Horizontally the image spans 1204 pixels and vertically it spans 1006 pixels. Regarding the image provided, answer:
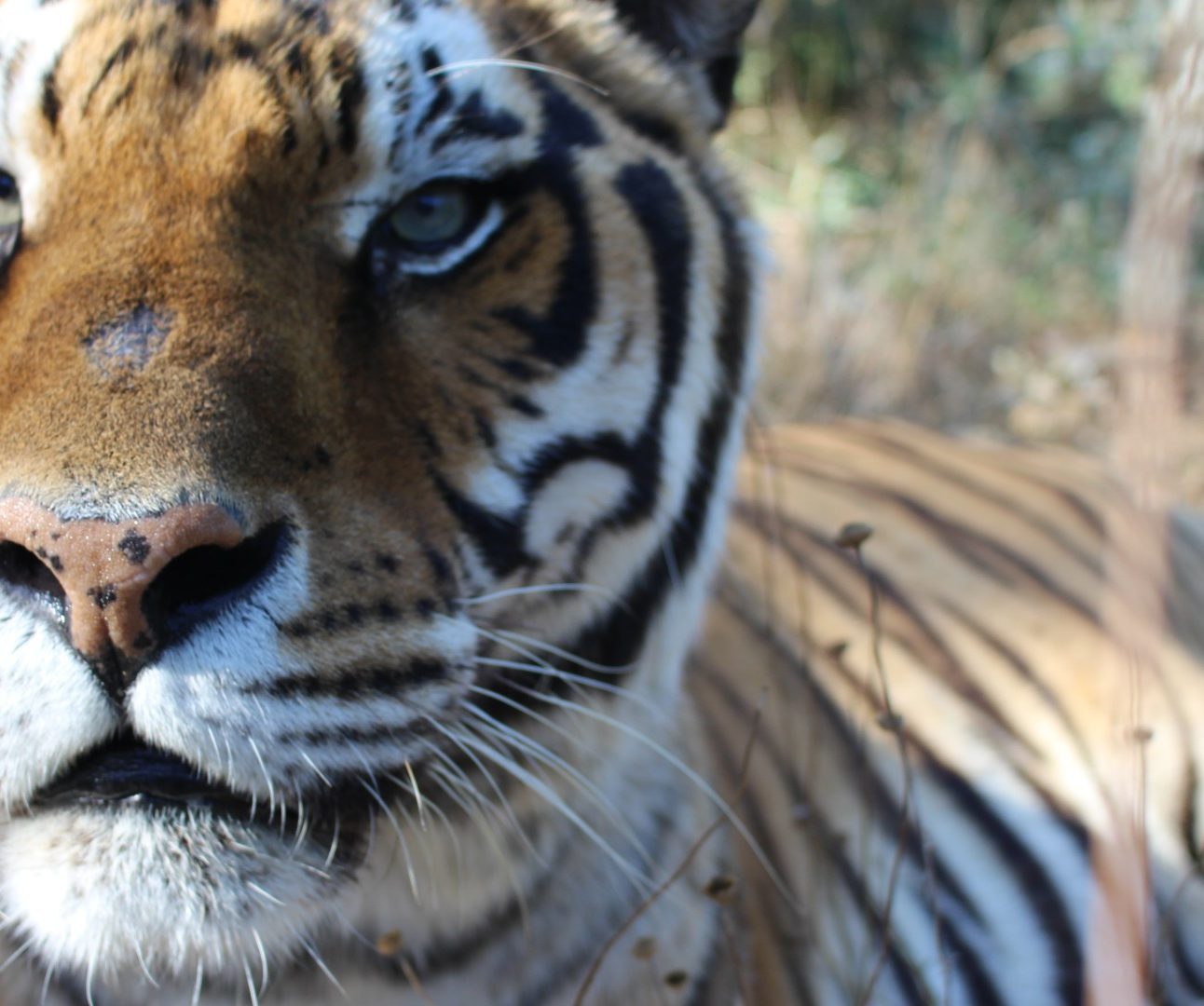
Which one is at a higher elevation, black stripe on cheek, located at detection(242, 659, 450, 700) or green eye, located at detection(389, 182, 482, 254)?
green eye, located at detection(389, 182, 482, 254)

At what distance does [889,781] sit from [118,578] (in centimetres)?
125

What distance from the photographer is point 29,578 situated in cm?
85

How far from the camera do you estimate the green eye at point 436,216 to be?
112cm

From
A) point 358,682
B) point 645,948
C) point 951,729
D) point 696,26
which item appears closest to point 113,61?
point 358,682

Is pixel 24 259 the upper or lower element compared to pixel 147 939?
upper

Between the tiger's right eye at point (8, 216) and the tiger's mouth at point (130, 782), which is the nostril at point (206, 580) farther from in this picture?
the tiger's right eye at point (8, 216)

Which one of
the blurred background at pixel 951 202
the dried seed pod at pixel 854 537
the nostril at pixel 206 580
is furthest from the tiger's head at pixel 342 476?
the blurred background at pixel 951 202

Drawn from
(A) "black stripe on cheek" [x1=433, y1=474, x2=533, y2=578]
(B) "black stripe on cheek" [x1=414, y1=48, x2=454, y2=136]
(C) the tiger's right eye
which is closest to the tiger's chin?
(A) "black stripe on cheek" [x1=433, y1=474, x2=533, y2=578]

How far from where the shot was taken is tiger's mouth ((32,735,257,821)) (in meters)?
0.90

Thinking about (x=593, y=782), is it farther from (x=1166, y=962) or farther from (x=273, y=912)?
(x=1166, y=962)

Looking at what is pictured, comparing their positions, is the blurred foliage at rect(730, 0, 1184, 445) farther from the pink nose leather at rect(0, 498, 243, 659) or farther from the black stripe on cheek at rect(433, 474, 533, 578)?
the pink nose leather at rect(0, 498, 243, 659)

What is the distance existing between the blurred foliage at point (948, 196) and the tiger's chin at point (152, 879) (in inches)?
95.0

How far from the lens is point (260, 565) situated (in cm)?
89

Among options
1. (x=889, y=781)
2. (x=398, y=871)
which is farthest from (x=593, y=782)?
(x=889, y=781)
